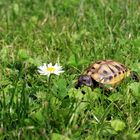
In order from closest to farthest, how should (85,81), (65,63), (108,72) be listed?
(85,81)
(108,72)
(65,63)

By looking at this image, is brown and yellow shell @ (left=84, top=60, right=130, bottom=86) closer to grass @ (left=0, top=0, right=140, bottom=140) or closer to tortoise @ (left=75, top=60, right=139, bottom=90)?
tortoise @ (left=75, top=60, right=139, bottom=90)

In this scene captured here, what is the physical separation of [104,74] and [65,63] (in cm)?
58

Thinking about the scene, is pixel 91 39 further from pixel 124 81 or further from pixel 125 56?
pixel 124 81

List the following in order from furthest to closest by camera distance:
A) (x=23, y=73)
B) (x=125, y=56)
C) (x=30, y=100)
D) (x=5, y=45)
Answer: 1. (x=5, y=45)
2. (x=125, y=56)
3. (x=23, y=73)
4. (x=30, y=100)

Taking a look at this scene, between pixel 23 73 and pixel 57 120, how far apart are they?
112cm

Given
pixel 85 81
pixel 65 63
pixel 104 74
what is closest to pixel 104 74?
pixel 104 74

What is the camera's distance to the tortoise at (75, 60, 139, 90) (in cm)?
393

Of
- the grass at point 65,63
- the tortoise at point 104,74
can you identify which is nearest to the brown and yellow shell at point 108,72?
the tortoise at point 104,74

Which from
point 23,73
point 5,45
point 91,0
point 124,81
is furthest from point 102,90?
point 91,0

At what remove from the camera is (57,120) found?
3254 mm

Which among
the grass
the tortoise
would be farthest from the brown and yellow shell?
the grass

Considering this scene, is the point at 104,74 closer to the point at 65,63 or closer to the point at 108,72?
the point at 108,72

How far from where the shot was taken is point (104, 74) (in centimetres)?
403

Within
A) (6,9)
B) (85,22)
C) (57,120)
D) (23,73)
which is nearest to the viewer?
(57,120)
